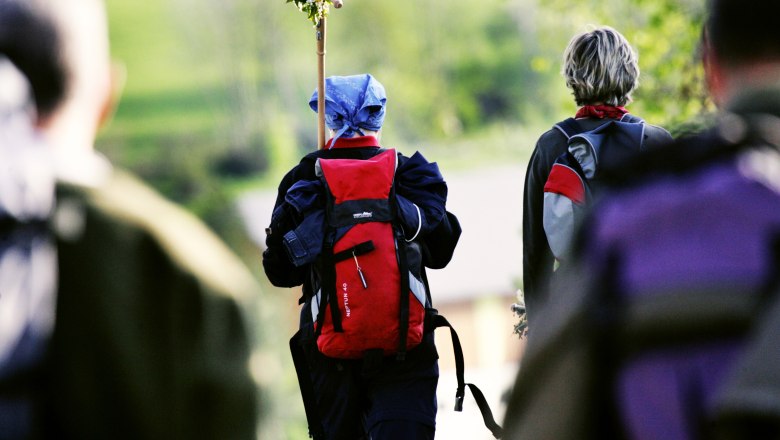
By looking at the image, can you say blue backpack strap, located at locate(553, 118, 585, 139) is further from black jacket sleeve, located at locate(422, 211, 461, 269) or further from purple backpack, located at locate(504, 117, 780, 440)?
purple backpack, located at locate(504, 117, 780, 440)

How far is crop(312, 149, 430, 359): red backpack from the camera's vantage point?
4117 millimetres

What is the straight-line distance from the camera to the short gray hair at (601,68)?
4.26 meters

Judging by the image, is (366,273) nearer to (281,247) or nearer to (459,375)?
(281,247)

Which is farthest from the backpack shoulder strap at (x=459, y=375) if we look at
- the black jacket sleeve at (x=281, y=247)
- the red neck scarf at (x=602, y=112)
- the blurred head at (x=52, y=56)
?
the blurred head at (x=52, y=56)

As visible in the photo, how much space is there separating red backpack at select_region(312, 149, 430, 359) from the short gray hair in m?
0.76

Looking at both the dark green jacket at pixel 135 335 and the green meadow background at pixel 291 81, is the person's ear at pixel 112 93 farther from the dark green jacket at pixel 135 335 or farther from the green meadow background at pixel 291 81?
the green meadow background at pixel 291 81

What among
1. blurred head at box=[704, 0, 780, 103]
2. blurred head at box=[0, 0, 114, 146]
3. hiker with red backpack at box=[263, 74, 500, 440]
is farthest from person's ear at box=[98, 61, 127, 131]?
hiker with red backpack at box=[263, 74, 500, 440]

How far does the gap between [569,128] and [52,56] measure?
8.90 ft

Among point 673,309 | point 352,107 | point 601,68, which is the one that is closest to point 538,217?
point 601,68

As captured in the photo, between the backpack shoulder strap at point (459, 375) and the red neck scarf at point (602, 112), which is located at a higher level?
the red neck scarf at point (602, 112)

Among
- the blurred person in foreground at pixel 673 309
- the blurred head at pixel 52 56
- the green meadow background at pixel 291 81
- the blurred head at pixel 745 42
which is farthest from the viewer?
the green meadow background at pixel 291 81

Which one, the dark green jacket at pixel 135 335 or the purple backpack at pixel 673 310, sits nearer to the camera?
the purple backpack at pixel 673 310

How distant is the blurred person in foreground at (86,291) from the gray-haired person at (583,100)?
102 inches

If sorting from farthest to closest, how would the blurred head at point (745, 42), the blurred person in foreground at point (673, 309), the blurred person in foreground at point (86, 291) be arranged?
the blurred person in foreground at point (86, 291) < the blurred head at point (745, 42) < the blurred person in foreground at point (673, 309)
